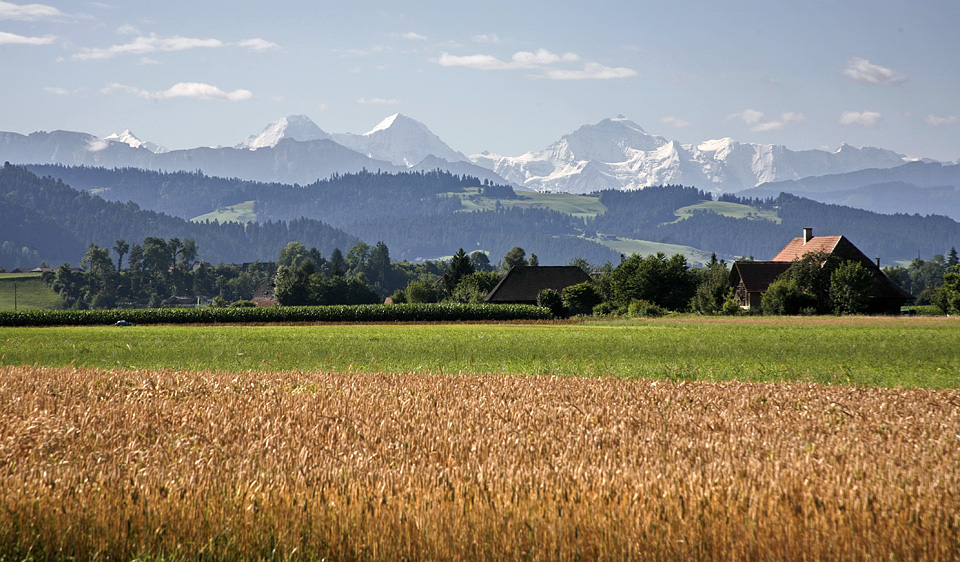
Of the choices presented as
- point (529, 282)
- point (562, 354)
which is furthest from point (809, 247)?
point (562, 354)

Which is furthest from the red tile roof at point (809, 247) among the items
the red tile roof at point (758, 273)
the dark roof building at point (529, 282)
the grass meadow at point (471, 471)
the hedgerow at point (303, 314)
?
the grass meadow at point (471, 471)

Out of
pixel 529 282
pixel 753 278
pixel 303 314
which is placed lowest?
pixel 303 314

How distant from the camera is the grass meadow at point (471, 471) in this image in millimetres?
6582

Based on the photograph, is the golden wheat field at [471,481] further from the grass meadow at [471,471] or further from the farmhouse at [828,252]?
the farmhouse at [828,252]

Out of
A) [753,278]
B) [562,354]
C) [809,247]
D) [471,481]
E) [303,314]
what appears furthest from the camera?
[809,247]

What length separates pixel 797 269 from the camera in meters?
81.1

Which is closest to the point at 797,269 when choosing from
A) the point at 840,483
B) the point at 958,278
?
the point at 958,278

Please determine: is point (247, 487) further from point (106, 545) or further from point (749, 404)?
point (749, 404)

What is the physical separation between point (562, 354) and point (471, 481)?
23.4 meters

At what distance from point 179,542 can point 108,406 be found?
5.69 meters

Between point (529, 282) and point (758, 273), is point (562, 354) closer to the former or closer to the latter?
point (758, 273)

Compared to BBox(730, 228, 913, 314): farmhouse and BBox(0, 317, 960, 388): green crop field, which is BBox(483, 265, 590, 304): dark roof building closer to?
BBox(730, 228, 913, 314): farmhouse

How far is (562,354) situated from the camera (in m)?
30.5

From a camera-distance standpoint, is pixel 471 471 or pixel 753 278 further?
pixel 753 278
